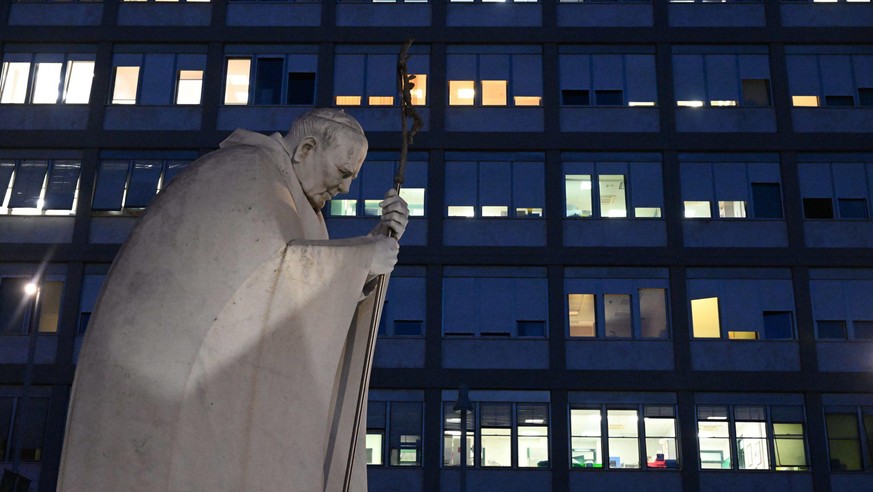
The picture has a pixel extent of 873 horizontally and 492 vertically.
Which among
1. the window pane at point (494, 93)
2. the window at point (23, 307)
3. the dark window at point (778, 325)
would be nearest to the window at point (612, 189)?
the window pane at point (494, 93)

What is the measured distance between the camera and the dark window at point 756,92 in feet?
120

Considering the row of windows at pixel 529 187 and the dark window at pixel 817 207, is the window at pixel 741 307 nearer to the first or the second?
the row of windows at pixel 529 187

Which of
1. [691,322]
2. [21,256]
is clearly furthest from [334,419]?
[21,256]

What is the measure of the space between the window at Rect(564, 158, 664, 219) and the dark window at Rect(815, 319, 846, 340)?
627cm

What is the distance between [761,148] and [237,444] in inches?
1336

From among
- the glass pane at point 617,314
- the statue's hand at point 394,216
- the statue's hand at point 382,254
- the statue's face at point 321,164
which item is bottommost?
the statue's hand at point 382,254

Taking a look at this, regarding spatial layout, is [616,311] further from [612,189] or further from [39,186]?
[39,186]

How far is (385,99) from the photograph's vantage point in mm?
36812

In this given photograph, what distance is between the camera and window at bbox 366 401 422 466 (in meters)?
33.2

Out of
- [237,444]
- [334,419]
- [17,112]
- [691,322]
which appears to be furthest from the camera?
[17,112]

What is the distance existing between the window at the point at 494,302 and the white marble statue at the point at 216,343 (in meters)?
29.8

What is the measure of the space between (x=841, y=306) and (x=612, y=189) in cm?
821

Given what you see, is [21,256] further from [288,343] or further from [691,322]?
[288,343]

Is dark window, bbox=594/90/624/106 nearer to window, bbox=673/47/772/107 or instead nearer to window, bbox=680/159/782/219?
window, bbox=673/47/772/107
